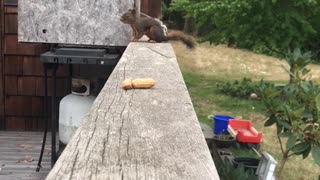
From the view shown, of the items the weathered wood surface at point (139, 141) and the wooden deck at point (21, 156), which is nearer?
the weathered wood surface at point (139, 141)

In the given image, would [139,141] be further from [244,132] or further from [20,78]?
[20,78]

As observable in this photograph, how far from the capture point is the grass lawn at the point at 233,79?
5.64 m

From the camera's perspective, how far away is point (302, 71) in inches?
129

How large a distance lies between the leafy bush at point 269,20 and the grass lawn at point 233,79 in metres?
0.55

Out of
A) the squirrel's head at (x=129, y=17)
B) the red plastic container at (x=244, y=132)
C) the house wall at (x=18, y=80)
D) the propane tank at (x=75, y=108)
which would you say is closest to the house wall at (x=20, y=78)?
the house wall at (x=18, y=80)

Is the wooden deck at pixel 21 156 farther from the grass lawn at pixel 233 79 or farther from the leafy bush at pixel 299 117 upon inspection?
the leafy bush at pixel 299 117

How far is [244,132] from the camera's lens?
15.3 ft

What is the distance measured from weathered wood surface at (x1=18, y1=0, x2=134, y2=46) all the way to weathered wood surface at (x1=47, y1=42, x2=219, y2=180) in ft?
7.18

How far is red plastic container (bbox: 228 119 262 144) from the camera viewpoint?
14.7 feet

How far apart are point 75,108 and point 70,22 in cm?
67

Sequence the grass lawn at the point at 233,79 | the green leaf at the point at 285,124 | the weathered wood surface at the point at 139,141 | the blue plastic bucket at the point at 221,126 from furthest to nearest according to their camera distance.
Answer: the grass lawn at the point at 233,79 → the blue plastic bucket at the point at 221,126 → the green leaf at the point at 285,124 → the weathered wood surface at the point at 139,141

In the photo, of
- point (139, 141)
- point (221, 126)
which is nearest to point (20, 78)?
point (221, 126)

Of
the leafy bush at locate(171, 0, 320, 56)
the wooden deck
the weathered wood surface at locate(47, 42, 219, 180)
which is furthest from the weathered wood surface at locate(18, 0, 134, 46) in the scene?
the leafy bush at locate(171, 0, 320, 56)

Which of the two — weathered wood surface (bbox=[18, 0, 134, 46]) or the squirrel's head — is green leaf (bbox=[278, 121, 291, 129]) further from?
weathered wood surface (bbox=[18, 0, 134, 46])
